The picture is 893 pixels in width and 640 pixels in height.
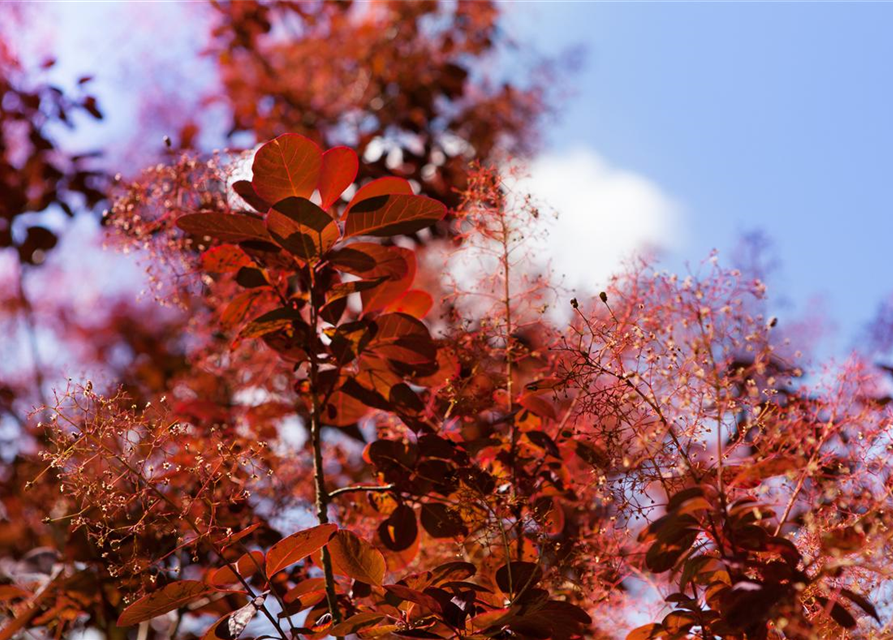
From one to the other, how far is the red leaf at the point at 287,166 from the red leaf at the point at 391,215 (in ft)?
0.21

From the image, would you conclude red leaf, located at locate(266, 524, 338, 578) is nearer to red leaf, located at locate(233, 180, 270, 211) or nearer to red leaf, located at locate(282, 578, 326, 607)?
red leaf, located at locate(282, 578, 326, 607)

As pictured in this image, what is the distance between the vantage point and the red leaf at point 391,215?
106cm

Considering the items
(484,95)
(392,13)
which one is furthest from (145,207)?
(484,95)

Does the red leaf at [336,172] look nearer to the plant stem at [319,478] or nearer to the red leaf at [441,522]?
the plant stem at [319,478]

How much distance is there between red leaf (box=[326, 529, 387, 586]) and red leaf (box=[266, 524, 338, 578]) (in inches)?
1.1

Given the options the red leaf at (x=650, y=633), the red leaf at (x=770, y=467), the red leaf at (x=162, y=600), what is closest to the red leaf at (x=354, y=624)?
the red leaf at (x=162, y=600)

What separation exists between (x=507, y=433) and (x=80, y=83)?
1.70 meters

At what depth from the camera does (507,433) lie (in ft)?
3.94

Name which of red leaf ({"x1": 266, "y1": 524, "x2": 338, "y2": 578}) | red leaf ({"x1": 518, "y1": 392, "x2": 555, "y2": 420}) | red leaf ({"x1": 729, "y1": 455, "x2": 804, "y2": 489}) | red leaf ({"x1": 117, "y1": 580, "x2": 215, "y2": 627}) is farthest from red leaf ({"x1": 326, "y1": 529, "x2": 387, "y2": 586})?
red leaf ({"x1": 729, "y1": 455, "x2": 804, "y2": 489})

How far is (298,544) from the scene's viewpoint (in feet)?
3.10

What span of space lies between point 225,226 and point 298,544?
1.23 feet

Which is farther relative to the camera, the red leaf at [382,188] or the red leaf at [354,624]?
the red leaf at [382,188]

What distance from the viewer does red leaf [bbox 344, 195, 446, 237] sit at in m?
1.06

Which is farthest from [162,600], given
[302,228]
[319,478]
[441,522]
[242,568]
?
[302,228]
